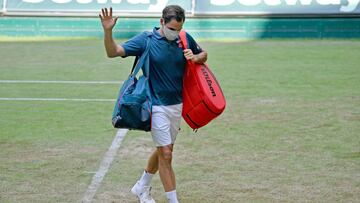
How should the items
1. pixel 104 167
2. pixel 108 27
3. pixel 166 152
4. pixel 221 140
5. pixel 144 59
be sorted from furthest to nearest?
pixel 221 140, pixel 104 167, pixel 166 152, pixel 144 59, pixel 108 27

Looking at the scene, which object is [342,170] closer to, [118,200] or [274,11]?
[118,200]

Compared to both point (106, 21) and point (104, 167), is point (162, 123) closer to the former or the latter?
point (106, 21)

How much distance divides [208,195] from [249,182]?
0.70 m

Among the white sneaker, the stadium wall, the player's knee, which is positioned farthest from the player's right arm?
the stadium wall

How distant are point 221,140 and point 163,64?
152 inches

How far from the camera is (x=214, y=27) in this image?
24109mm

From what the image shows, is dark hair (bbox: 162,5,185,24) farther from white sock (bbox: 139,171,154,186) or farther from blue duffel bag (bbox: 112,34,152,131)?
white sock (bbox: 139,171,154,186)

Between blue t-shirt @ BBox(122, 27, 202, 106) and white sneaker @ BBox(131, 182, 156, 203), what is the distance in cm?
105

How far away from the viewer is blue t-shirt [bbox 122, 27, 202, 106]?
7.54m

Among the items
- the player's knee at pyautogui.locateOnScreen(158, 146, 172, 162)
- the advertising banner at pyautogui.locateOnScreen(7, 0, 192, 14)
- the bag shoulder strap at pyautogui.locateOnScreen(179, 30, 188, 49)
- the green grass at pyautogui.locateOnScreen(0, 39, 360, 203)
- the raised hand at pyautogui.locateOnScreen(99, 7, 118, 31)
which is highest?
the raised hand at pyautogui.locateOnScreen(99, 7, 118, 31)

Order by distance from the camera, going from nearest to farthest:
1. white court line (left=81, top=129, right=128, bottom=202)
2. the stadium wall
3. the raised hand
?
the raised hand, white court line (left=81, top=129, right=128, bottom=202), the stadium wall

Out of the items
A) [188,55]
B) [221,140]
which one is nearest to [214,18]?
[221,140]

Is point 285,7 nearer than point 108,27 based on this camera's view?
No

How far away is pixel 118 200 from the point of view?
8.31 m
